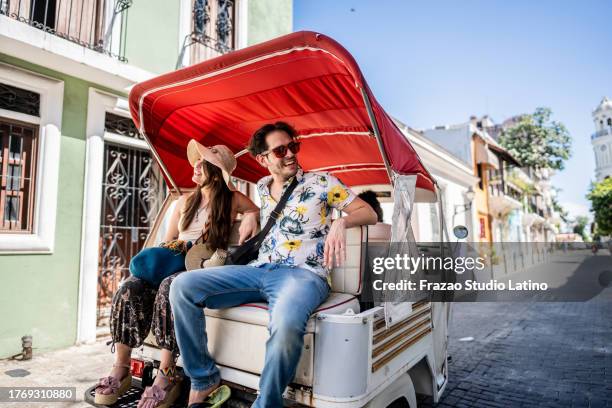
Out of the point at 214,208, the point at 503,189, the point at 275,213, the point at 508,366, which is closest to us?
the point at 275,213

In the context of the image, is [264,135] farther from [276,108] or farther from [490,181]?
[490,181]

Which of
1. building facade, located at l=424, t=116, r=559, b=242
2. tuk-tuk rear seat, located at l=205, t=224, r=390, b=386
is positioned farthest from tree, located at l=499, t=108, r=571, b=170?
tuk-tuk rear seat, located at l=205, t=224, r=390, b=386

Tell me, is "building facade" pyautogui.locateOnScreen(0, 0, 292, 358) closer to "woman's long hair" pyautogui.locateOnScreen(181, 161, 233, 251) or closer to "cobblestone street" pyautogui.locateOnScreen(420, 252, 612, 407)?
"woman's long hair" pyautogui.locateOnScreen(181, 161, 233, 251)

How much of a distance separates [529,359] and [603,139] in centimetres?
9870

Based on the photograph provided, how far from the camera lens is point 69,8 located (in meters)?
5.93

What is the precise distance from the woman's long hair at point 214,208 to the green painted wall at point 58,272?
3.30 metres

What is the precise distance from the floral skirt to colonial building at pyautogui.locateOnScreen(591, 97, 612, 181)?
9861 centimetres

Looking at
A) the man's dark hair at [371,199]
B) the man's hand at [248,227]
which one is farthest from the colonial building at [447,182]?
the man's hand at [248,227]

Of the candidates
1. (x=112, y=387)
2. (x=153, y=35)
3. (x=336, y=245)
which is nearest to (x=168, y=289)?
(x=112, y=387)

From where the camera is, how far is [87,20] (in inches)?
243

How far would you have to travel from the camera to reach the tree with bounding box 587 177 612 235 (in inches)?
1215

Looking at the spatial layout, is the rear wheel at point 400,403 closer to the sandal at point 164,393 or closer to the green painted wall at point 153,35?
the sandal at point 164,393

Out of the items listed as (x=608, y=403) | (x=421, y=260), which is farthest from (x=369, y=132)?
(x=608, y=403)

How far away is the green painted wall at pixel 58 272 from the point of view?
16.5 feet
